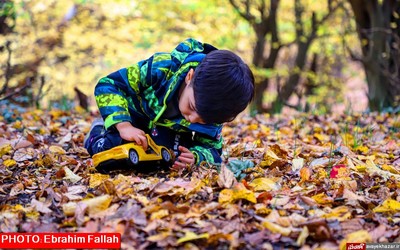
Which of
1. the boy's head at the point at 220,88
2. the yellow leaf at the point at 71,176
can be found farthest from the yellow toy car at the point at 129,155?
the boy's head at the point at 220,88

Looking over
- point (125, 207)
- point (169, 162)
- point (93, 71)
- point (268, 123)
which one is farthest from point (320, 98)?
point (125, 207)

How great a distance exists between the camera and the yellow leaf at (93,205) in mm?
1899

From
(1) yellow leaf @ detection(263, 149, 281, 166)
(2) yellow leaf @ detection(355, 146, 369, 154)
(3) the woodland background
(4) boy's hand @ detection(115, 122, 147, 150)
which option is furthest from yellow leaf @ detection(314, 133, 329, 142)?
(4) boy's hand @ detection(115, 122, 147, 150)

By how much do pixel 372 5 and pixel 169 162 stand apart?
4833 mm

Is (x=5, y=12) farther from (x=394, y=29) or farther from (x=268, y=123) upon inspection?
(x=394, y=29)

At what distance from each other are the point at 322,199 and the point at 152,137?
1.14m

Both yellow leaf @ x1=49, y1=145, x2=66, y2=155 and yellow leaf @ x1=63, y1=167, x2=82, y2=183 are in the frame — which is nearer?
yellow leaf @ x1=63, y1=167, x2=82, y2=183

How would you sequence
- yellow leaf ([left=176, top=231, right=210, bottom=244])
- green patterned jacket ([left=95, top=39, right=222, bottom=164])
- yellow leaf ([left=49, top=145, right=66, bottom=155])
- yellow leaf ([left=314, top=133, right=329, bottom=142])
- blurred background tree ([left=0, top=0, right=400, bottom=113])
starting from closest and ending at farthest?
1. yellow leaf ([left=176, top=231, right=210, bottom=244])
2. green patterned jacket ([left=95, top=39, right=222, bottom=164])
3. yellow leaf ([left=49, top=145, right=66, bottom=155])
4. yellow leaf ([left=314, top=133, right=329, bottom=142])
5. blurred background tree ([left=0, top=0, right=400, bottom=113])

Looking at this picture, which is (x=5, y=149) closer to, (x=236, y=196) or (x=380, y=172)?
(x=236, y=196)

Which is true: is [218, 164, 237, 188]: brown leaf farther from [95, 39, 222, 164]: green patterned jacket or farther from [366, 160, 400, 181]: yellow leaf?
[366, 160, 400, 181]: yellow leaf

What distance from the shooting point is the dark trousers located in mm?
2707

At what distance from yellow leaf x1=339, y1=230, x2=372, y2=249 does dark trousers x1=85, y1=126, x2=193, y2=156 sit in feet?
4.19

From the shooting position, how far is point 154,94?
2.78 metres

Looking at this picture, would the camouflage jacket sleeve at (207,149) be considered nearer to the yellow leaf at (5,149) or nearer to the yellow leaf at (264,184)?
the yellow leaf at (264,184)
